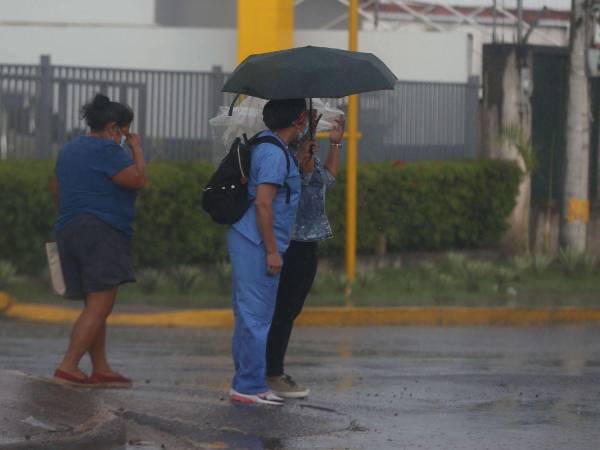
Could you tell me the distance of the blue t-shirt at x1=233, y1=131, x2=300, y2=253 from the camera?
26.4 ft

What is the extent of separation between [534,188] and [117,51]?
14.5 metres

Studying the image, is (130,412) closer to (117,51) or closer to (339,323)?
(339,323)

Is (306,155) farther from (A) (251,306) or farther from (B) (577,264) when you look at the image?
(B) (577,264)

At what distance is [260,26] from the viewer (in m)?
23.0

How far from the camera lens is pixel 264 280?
815 cm

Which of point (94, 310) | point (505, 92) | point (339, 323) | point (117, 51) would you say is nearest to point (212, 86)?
point (505, 92)

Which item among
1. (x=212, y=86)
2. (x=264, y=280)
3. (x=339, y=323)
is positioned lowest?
(x=339, y=323)

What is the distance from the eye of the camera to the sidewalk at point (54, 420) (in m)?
6.71

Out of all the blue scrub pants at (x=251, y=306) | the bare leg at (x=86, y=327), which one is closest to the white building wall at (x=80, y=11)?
the bare leg at (x=86, y=327)

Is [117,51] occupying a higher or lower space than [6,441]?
higher

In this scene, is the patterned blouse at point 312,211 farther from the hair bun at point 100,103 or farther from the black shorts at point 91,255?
the hair bun at point 100,103

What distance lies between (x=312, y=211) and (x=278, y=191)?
1.79 ft

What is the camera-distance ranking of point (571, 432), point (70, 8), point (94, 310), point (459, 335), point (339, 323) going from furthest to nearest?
point (70, 8) < point (339, 323) < point (459, 335) < point (94, 310) < point (571, 432)

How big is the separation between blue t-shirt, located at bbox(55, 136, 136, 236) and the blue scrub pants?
0.97 metres
